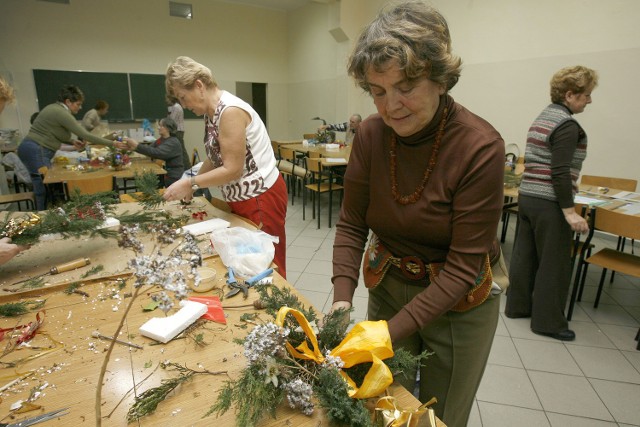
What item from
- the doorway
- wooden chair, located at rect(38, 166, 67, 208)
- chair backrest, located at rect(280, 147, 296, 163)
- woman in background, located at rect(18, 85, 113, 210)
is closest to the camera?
wooden chair, located at rect(38, 166, 67, 208)

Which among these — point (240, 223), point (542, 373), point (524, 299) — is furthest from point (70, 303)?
point (524, 299)

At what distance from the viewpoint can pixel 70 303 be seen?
1.25m

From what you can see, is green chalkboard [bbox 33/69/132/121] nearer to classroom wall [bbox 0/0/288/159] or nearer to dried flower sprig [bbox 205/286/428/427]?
classroom wall [bbox 0/0/288/159]

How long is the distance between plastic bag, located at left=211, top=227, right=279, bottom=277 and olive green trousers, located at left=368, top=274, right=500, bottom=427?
0.52 m

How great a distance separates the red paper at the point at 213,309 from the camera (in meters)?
1.15

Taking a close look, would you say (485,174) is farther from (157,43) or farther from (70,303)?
(157,43)

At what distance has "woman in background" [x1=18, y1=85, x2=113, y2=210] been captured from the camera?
4.38 m

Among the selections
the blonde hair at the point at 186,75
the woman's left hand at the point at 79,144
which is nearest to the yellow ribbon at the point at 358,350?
the blonde hair at the point at 186,75

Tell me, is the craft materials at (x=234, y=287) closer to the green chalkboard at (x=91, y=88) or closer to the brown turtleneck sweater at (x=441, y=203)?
the brown turtleneck sweater at (x=441, y=203)

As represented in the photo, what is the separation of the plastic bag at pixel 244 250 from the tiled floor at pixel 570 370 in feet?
2.82

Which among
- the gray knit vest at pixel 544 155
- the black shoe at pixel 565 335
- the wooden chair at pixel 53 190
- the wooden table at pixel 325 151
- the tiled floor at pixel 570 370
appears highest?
the gray knit vest at pixel 544 155

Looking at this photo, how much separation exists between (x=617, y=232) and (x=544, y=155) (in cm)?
74

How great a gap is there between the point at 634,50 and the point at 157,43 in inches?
345

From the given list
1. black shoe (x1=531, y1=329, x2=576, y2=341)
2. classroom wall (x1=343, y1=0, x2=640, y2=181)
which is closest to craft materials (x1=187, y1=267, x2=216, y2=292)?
black shoe (x1=531, y1=329, x2=576, y2=341)
